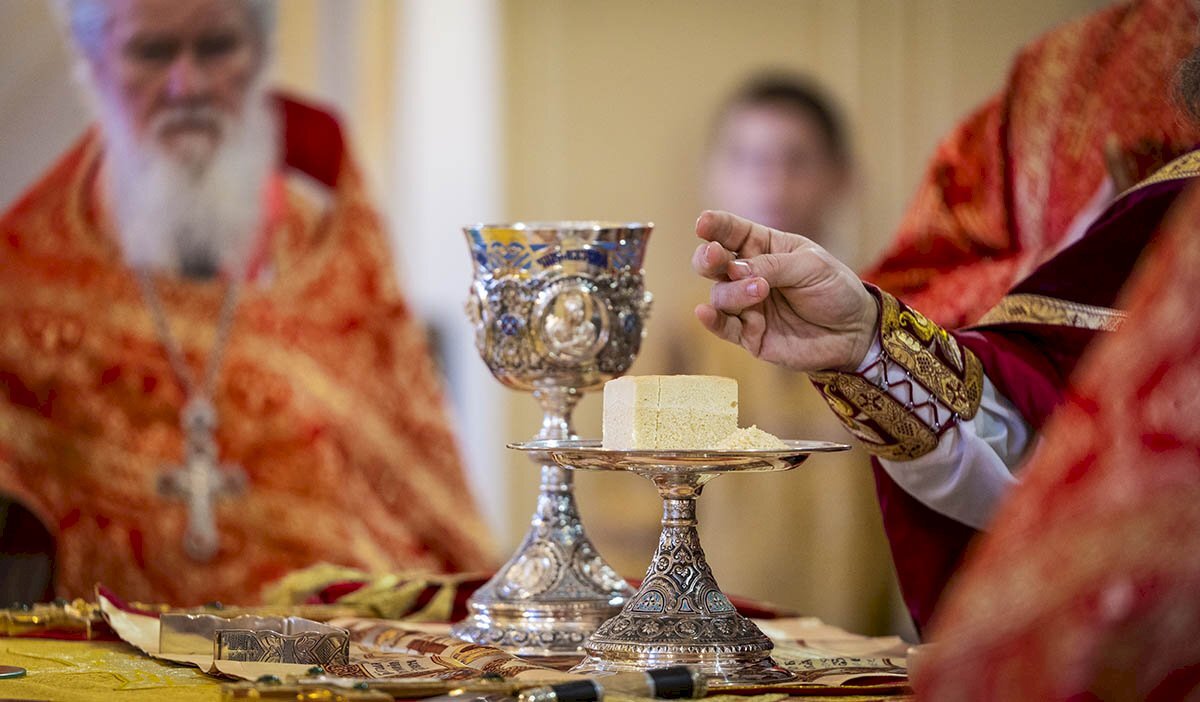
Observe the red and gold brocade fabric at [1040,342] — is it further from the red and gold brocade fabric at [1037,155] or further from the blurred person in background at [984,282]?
the red and gold brocade fabric at [1037,155]

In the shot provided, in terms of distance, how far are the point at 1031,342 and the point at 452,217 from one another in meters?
3.75

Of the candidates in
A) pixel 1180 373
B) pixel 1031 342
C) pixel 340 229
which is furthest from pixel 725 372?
pixel 1180 373

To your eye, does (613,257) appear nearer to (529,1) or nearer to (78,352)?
(78,352)

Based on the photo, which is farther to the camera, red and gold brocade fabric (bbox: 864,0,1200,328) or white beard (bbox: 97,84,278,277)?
white beard (bbox: 97,84,278,277)

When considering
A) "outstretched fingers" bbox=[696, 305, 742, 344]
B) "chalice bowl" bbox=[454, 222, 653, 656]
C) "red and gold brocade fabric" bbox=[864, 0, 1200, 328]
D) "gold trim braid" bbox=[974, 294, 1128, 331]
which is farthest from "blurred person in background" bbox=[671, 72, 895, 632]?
"outstretched fingers" bbox=[696, 305, 742, 344]

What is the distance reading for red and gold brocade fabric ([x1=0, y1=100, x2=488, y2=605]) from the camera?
11.3ft

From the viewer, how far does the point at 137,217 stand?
3.81 metres

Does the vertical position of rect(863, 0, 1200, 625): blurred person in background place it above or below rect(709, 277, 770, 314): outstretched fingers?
above

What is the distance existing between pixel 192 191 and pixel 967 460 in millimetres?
2611

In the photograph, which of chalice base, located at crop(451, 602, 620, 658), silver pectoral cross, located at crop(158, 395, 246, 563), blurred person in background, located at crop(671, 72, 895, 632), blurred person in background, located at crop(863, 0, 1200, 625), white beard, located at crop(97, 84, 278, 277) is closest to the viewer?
chalice base, located at crop(451, 602, 620, 658)

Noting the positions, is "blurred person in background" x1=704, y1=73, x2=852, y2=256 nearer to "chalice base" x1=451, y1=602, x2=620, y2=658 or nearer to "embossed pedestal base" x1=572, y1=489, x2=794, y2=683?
"chalice base" x1=451, y1=602, x2=620, y2=658

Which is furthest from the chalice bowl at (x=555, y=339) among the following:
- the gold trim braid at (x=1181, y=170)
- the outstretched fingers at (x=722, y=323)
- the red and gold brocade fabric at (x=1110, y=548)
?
the red and gold brocade fabric at (x=1110, y=548)

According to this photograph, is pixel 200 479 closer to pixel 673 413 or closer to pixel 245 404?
pixel 245 404

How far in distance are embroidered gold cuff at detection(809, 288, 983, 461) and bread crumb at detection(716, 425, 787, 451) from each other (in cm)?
20
